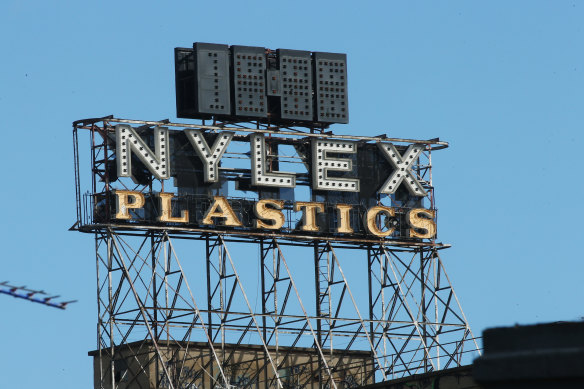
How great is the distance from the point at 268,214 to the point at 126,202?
19.6 ft

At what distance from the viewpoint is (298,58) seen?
69.8 meters

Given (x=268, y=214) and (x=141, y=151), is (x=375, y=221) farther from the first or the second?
(x=141, y=151)

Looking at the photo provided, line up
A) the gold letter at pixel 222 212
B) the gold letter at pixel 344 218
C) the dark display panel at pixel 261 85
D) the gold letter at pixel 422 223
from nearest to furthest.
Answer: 1. the gold letter at pixel 222 212
2. the dark display panel at pixel 261 85
3. the gold letter at pixel 344 218
4. the gold letter at pixel 422 223

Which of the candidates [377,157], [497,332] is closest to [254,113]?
[377,157]

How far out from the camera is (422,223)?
70750mm

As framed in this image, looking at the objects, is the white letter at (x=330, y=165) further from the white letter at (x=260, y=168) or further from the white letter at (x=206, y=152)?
the white letter at (x=206, y=152)

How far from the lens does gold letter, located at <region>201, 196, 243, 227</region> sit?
216 ft

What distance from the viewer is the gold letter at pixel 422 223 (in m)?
70.4

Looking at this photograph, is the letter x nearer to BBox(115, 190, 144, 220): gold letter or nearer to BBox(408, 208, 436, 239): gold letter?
BBox(408, 208, 436, 239): gold letter

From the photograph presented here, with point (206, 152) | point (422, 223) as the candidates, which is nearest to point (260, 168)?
point (206, 152)

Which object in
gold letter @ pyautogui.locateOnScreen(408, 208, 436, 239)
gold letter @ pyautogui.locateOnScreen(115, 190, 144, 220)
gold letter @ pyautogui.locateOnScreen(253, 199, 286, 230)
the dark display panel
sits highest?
the dark display panel

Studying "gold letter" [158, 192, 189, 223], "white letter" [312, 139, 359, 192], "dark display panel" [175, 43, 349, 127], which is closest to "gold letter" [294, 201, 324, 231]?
"white letter" [312, 139, 359, 192]

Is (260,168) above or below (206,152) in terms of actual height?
below

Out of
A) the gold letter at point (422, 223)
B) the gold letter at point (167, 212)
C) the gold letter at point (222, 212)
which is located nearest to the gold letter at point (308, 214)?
Result: the gold letter at point (222, 212)
